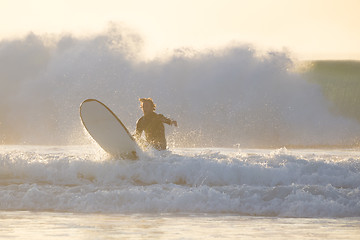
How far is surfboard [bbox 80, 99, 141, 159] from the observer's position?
12359 mm

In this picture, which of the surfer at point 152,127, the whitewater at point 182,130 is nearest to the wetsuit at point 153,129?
the surfer at point 152,127

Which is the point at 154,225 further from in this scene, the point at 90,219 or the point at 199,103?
the point at 199,103

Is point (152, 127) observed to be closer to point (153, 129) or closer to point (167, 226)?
point (153, 129)

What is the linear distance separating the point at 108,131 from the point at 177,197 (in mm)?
2776

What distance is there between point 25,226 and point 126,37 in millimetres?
21430

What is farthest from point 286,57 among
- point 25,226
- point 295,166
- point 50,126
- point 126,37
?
point 25,226

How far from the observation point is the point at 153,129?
1262 centimetres

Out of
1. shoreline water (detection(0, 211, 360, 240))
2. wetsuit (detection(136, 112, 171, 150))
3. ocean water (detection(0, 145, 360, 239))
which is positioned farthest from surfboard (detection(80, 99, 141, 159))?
shoreline water (detection(0, 211, 360, 240))

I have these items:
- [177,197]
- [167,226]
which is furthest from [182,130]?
[167,226]

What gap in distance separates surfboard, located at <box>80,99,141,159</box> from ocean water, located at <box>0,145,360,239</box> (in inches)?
7.9

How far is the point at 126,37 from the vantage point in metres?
29.5

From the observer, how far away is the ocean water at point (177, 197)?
8.35 meters

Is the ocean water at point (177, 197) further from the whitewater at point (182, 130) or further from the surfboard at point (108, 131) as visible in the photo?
the surfboard at point (108, 131)

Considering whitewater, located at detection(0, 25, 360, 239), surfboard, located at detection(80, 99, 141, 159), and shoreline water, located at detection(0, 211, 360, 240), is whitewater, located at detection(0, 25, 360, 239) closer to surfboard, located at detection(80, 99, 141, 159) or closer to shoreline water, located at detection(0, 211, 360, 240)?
surfboard, located at detection(80, 99, 141, 159)
